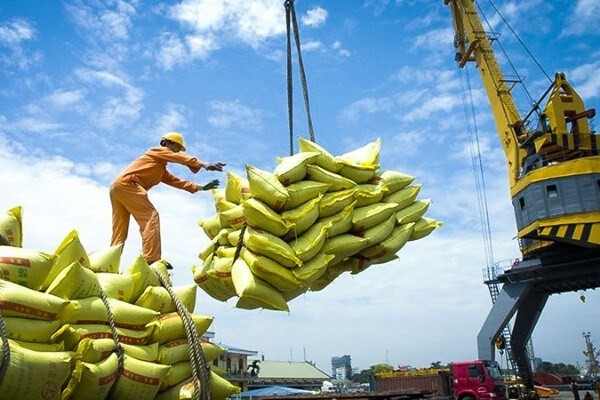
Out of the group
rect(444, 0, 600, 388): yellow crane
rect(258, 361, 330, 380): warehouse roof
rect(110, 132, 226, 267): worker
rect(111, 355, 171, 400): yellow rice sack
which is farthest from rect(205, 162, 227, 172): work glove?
rect(258, 361, 330, 380): warehouse roof

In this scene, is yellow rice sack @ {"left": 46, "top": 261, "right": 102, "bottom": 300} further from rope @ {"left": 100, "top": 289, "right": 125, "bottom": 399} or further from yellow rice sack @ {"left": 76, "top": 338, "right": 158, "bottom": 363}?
yellow rice sack @ {"left": 76, "top": 338, "right": 158, "bottom": 363}

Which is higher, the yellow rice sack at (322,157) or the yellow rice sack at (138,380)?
the yellow rice sack at (322,157)

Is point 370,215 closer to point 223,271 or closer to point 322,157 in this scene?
point 322,157

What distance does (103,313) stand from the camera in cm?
255

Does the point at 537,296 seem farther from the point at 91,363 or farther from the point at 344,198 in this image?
the point at 91,363

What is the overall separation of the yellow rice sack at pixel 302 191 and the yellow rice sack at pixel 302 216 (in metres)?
0.03

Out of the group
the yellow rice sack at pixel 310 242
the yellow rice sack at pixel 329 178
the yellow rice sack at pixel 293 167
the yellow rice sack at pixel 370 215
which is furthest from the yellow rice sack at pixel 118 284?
the yellow rice sack at pixel 370 215

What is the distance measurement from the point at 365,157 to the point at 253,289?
154 centimetres

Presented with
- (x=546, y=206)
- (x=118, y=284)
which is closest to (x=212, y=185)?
(x=118, y=284)

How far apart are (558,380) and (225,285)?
150 ft

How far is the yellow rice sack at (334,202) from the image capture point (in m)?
3.66

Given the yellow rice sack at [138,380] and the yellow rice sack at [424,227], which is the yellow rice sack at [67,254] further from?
the yellow rice sack at [424,227]

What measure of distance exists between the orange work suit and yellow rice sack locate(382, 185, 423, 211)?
1.57 meters

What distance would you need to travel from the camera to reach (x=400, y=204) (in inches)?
167
